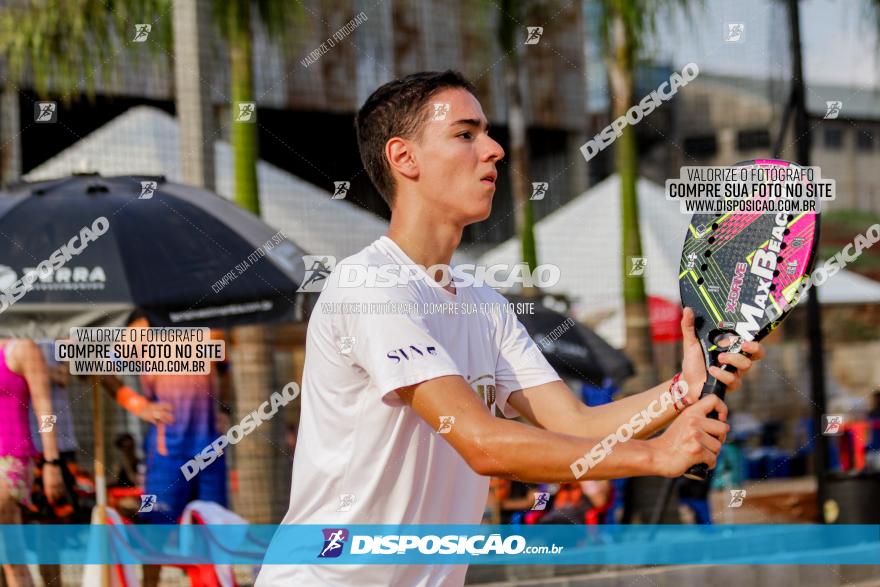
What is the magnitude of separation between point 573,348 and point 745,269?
176 inches

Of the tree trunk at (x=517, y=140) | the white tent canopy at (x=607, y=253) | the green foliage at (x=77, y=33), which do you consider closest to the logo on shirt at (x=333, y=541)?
the tree trunk at (x=517, y=140)

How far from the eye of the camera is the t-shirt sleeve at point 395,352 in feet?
8.30

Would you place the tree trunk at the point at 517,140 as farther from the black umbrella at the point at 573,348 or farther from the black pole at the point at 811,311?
the black pole at the point at 811,311

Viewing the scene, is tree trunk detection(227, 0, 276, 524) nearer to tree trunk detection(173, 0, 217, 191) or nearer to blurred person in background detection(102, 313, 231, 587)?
tree trunk detection(173, 0, 217, 191)

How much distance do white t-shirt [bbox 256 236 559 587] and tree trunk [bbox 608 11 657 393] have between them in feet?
19.2

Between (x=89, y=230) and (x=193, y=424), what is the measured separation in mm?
1149

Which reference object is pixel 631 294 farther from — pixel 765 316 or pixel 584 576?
pixel 765 316

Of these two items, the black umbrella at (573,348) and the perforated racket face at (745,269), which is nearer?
the perforated racket face at (745,269)

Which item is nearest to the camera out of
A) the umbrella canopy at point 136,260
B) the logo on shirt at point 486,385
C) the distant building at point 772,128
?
the logo on shirt at point 486,385

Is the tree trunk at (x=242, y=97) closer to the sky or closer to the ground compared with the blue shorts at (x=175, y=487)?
closer to the sky

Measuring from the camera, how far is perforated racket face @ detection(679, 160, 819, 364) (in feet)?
9.71

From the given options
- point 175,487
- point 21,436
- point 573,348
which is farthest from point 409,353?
point 573,348

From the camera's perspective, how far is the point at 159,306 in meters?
6.18

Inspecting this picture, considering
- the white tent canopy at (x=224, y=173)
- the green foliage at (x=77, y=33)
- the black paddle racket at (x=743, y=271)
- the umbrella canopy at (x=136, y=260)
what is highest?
the green foliage at (x=77, y=33)
